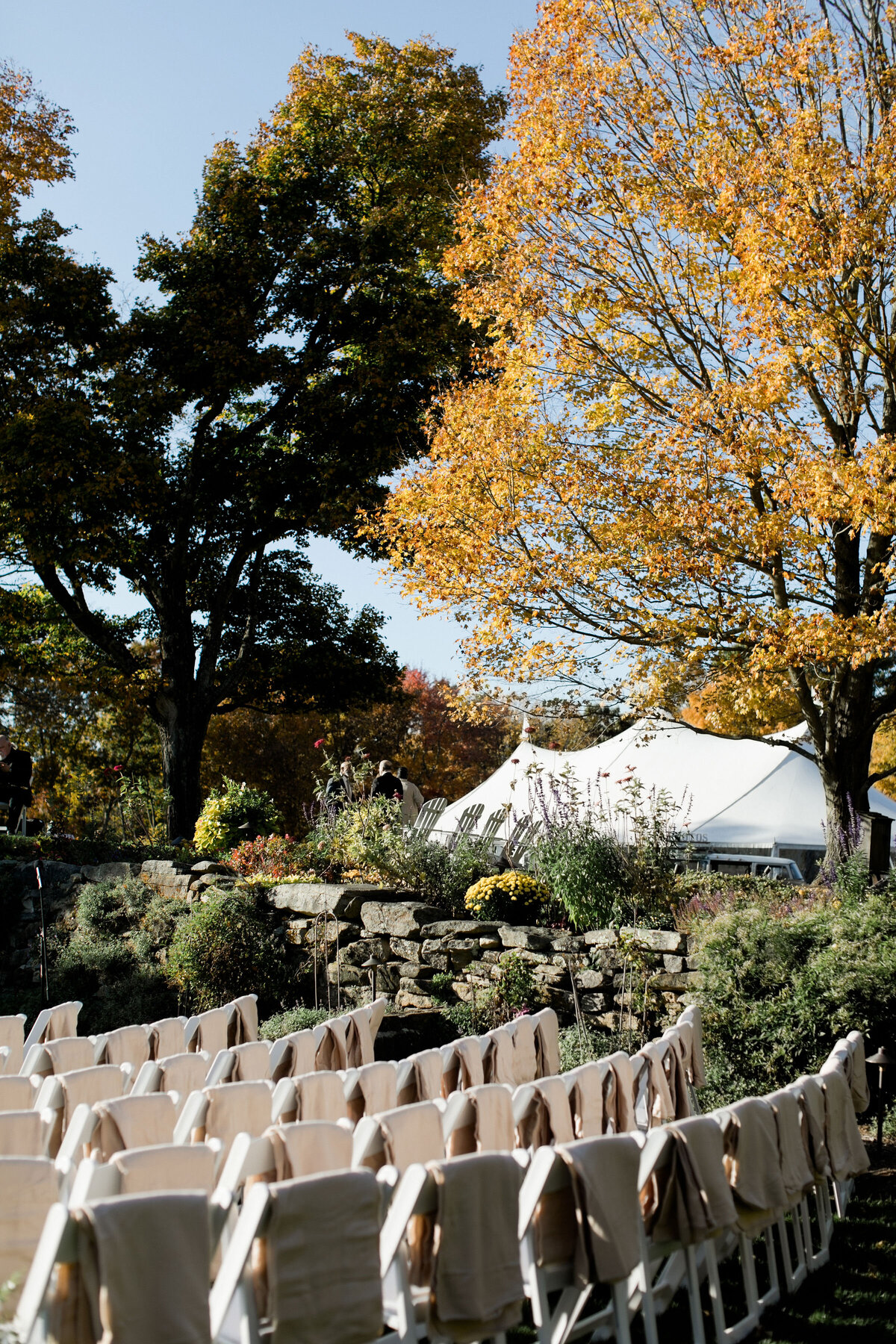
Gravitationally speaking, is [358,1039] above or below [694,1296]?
above

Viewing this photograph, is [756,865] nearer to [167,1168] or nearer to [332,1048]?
[332,1048]

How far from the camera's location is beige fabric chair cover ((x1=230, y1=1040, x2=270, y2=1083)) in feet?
16.2

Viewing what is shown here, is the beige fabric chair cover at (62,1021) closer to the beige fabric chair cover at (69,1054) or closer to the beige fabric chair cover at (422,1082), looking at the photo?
the beige fabric chair cover at (69,1054)

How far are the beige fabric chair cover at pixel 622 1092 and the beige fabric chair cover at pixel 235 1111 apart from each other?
54.3 inches

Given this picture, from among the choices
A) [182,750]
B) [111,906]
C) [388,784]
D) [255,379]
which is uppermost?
[255,379]

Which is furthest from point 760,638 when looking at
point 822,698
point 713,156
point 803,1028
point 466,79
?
point 466,79

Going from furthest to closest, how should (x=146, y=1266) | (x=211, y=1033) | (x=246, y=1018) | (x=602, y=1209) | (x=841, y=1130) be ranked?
(x=246, y=1018), (x=211, y=1033), (x=841, y=1130), (x=602, y=1209), (x=146, y=1266)

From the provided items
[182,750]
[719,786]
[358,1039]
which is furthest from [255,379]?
[358,1039]

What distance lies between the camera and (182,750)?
15734mm

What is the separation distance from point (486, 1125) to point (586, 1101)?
606mm

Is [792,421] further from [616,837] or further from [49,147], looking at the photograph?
[49,147]

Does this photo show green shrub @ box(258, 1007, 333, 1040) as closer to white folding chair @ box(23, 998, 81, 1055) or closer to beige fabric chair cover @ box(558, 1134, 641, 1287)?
white folding chair @ box(23, 998, 81, 1055)

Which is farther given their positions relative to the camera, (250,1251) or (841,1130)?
(841,1130)

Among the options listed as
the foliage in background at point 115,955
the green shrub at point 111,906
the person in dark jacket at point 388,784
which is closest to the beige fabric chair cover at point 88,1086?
the foliage in background at point 115,955
